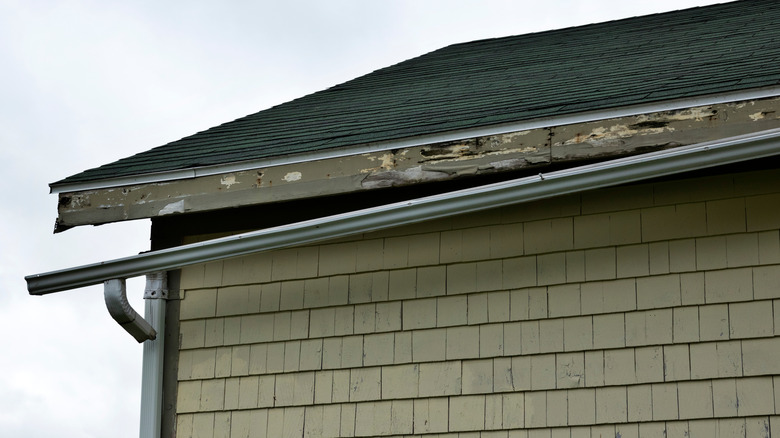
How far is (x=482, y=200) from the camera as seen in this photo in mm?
4758

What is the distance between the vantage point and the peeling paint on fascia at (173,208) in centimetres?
542

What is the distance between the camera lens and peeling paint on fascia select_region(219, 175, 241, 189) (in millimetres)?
5368

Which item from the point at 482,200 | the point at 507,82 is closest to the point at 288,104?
the point at 507,82

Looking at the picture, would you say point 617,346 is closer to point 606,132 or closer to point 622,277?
point 622,277

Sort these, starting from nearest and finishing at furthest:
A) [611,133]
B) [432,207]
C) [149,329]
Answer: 1. [611,133]
2. [432,207]
3. [149,329]

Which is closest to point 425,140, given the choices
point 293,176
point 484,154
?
point 484,154

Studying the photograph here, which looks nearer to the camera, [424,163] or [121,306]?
[424,163]

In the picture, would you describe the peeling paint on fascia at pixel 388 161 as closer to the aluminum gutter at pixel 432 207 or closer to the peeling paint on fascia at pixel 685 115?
the aluminum gutter at pixel 432 207

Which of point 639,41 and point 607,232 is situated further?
point 639,41

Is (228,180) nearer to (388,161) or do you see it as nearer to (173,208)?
(173,208)

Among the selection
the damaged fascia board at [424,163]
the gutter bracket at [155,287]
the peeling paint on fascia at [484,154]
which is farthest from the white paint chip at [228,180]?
the peeling paint on fascia at [484,154]

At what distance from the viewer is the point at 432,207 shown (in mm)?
4848

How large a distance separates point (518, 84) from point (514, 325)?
6.13 ft

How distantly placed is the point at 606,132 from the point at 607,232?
18.6 inches
